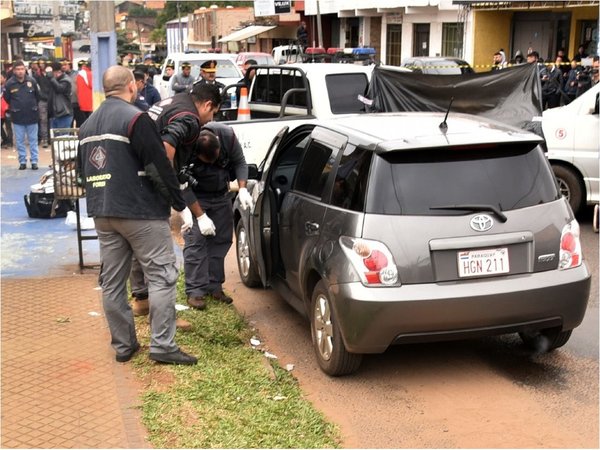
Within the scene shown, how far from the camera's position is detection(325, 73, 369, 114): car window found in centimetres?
1162

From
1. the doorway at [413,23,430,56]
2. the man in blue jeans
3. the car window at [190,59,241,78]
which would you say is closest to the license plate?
the man in blue jeans

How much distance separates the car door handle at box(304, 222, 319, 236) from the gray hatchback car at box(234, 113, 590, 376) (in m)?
0.01

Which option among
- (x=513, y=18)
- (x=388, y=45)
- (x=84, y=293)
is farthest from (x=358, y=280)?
(x=388, y=45)

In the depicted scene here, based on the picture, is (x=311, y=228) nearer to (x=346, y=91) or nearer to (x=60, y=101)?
(x=346, y=91)

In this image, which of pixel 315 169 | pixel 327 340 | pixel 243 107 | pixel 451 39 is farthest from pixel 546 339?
pixel 451 39

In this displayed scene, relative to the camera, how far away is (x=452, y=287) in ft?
16.5

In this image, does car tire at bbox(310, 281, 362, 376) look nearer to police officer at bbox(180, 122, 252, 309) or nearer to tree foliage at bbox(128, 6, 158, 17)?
police officer at bbox(180, 122, 252, 309)

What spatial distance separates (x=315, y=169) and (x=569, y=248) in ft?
6.17

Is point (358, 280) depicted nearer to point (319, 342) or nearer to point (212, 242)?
point (319, 342)

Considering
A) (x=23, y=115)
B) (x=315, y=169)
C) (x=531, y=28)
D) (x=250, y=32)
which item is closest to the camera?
(x=315, y=169)

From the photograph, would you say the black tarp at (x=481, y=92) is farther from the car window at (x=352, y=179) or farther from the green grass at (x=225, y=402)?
the green grass at (x=225, y=402)

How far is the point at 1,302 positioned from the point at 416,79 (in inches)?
302

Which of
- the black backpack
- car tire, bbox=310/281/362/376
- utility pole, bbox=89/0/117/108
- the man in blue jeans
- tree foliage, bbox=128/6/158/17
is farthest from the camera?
tree foliage, bbox=128/6/158/17

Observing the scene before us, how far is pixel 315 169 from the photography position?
608 centimetres
